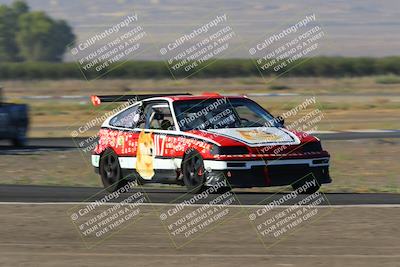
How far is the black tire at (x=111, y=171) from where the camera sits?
54.1ft

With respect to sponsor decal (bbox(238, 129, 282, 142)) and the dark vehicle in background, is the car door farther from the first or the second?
the dark vehicle in background

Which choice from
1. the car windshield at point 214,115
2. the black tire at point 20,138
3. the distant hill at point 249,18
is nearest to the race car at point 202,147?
the car windshield at point 214,115

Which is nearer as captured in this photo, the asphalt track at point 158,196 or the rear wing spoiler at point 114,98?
the asphalt track at point 158,196

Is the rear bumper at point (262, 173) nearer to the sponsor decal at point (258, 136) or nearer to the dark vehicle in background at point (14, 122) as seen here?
the sponsor decal at point (258, 136)

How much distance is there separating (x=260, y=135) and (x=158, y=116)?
6.18ft

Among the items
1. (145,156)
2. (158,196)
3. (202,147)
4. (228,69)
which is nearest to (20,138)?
(145,156)

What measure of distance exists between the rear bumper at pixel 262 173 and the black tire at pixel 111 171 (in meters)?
2.09

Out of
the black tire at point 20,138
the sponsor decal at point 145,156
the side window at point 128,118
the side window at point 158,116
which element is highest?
the black tire at point 20,138

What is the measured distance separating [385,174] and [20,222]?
29.4 ft

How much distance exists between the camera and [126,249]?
34.8ft

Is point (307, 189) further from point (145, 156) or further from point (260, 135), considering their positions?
point (145, 156)

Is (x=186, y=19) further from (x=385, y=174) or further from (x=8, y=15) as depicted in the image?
(x=385, y=174)

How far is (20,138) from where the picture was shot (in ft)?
88.2

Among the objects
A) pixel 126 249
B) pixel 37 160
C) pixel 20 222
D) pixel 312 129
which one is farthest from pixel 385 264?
pixel 312 129
